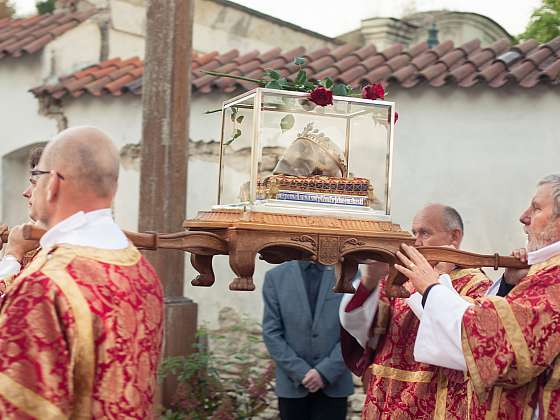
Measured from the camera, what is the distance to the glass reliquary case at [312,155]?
166 inches

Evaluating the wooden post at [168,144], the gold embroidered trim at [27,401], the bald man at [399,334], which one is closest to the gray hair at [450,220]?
the bald man at [399,334]

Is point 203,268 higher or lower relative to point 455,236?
lower

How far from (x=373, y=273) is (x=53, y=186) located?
2257 mm

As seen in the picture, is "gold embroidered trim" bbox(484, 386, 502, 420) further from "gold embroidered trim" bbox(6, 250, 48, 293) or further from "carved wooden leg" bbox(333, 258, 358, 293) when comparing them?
"gold embroidered trim" bbox(6, 250, 48, 293)

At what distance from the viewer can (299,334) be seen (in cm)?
679

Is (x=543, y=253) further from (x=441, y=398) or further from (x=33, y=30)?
(x=33, y=30)

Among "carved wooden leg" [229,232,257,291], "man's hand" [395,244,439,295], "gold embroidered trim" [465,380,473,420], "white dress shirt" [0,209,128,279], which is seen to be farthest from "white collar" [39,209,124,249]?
"gold embroidered trim" [465,380,473,420]

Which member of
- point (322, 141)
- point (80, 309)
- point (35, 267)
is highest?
point (322, 141)

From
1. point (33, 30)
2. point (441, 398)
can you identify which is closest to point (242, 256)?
point (441, 398)

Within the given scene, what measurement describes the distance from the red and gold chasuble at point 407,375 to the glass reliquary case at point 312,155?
0.99 m

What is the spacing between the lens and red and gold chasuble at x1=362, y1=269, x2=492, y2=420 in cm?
501

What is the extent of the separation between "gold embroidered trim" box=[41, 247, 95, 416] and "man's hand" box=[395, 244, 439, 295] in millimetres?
1605

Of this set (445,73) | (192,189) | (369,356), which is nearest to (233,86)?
(192,189)

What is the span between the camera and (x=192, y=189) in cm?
940
